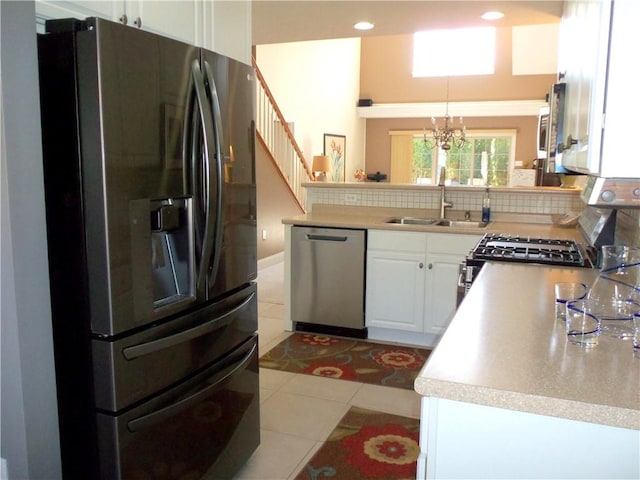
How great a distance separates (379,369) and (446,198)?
59.1 inches

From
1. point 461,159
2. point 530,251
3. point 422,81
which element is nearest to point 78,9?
point 530,251

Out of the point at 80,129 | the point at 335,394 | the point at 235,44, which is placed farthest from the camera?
the point at 335,394

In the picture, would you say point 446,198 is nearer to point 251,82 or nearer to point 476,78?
point 251,82

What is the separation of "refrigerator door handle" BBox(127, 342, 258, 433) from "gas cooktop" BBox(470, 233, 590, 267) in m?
1.21

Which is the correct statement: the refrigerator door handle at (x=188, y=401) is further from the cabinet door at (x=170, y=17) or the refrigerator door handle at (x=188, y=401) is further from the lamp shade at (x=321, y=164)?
the lamp shade at (x=321, y=164)

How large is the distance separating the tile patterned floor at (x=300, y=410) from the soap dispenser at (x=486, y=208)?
5.19 feet

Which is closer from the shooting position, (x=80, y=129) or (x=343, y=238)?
(x=80, y=129)

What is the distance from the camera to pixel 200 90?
69.1 inches

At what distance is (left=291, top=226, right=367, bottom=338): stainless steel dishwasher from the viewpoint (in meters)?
3.85

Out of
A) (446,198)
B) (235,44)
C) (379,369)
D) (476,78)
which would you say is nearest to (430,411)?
(235,44)

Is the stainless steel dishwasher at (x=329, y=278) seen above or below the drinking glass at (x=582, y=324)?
below

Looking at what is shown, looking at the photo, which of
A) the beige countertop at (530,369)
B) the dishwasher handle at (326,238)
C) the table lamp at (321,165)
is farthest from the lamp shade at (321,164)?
the beige countertop at (530,369)

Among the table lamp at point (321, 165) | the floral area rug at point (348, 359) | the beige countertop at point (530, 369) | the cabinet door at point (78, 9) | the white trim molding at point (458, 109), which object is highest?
the white trim molding at point (458, 109)

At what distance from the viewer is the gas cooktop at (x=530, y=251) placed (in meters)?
2.47
